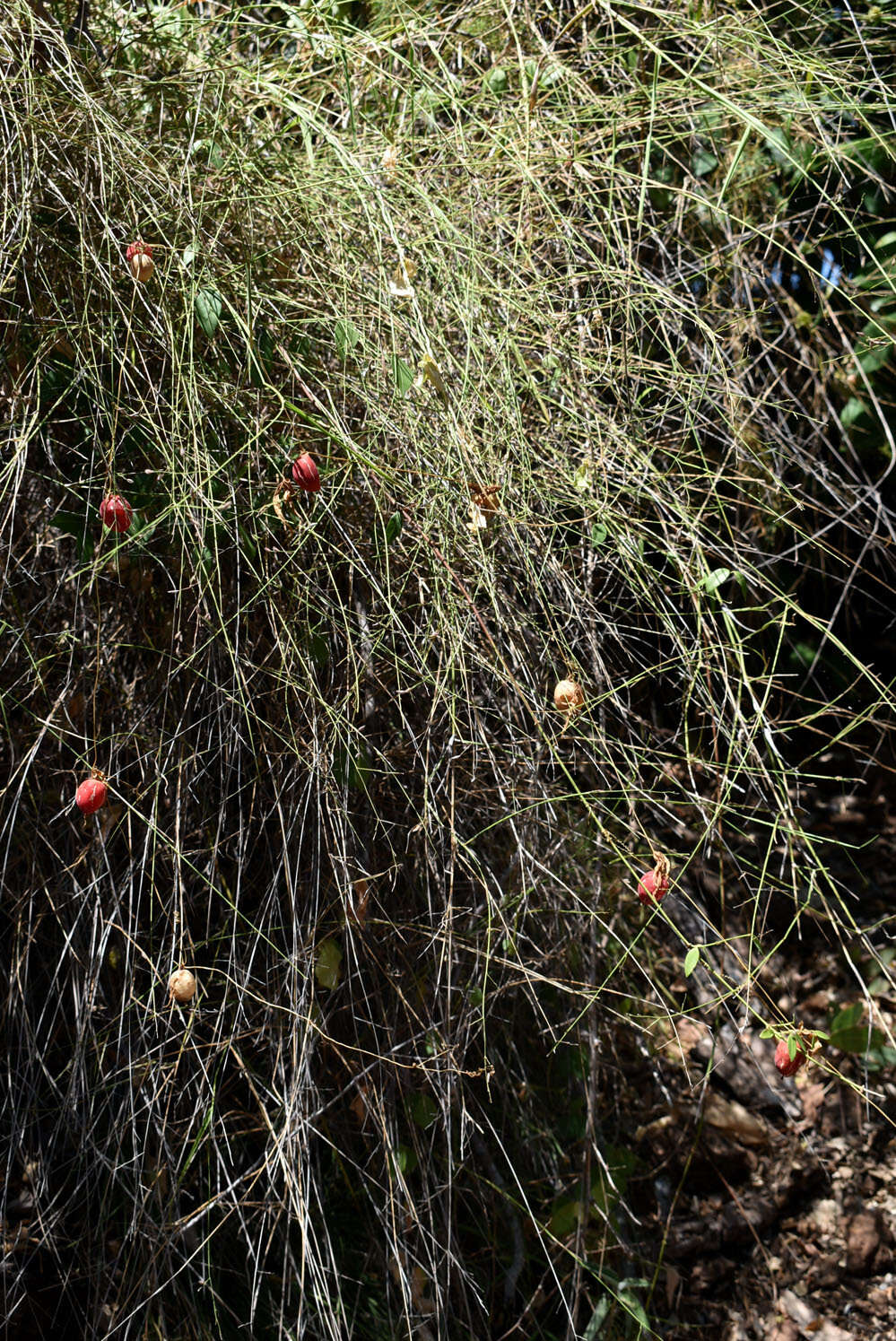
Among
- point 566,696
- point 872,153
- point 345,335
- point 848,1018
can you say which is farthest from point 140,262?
point 848,1018

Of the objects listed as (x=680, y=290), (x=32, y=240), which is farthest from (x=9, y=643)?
(x=680, y=290)

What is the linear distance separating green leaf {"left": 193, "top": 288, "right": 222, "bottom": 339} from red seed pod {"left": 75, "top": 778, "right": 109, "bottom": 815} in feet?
1.43

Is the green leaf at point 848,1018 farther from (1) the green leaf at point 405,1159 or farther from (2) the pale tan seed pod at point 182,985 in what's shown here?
(2) the pale tan seed pod at point 182,985

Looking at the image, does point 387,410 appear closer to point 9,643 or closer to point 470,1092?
point 9,643

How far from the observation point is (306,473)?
110cm

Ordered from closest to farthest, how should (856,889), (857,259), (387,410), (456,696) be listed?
1. (456,696)
2. (387,410)
3. (857,259)
4. (856,889)

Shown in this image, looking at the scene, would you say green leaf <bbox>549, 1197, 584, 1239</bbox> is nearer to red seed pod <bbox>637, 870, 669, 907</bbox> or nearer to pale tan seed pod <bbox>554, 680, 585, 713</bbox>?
red seed pod <bbox>637, 870, 669, 907</bbox>

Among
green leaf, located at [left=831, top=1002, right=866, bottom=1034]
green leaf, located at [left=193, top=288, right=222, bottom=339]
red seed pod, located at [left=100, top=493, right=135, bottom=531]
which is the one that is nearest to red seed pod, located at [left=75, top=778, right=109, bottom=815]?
red seed pod, located at [left=100, top=493, right=135, bottom=531]

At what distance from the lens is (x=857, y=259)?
65.7 inches

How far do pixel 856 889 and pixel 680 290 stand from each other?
956mm

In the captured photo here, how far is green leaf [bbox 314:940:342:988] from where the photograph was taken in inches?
46.9

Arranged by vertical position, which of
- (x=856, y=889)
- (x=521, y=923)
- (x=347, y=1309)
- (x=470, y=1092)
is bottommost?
(x=856, y=889)

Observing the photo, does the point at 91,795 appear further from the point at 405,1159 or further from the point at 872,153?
the point at 872,153

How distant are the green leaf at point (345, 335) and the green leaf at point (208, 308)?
117mm
